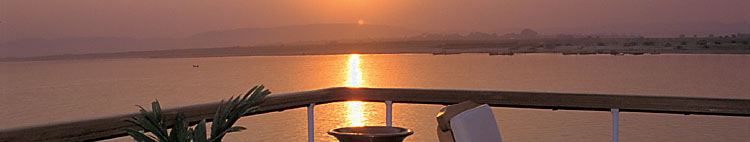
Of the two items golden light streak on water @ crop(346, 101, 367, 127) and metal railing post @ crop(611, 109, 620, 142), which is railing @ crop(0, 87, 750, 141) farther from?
golden light streak on water @ crop(346, 101, 367, 127)

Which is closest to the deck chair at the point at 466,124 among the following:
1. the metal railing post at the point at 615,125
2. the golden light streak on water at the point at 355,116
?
the metal railing post at the point at 615,125

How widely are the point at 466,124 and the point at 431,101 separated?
5.33 ft

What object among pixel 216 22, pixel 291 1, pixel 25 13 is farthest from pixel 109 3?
pixel 25 13

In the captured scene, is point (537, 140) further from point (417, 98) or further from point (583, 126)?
point (417, 98)

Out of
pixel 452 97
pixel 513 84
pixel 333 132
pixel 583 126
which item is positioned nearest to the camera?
pixel 333 132

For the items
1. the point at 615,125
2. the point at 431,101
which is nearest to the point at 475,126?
the point at 615,125

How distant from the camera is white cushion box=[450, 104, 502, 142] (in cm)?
218

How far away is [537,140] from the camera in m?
25.8

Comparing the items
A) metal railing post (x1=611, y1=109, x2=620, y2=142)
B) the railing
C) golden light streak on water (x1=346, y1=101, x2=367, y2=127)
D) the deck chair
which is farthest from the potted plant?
golden light streak on water (x1=346, y1=101, x2=367, y2=127)

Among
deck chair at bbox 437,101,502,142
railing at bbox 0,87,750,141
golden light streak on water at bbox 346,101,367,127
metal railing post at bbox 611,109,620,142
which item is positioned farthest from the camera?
golden light streak on water at bbox 346,101,367,127

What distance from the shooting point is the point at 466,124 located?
2.22m

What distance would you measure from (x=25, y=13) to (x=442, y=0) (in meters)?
26.2

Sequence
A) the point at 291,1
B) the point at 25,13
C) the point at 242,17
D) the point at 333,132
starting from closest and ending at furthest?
the point at 333,132, the point at 25,13, the point at 291,1, the point at 242,17

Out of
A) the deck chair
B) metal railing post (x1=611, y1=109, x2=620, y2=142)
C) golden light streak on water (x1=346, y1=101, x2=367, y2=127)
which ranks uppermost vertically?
golden light streak on water (x1=346, y1=101, x2=367, y2=127)
